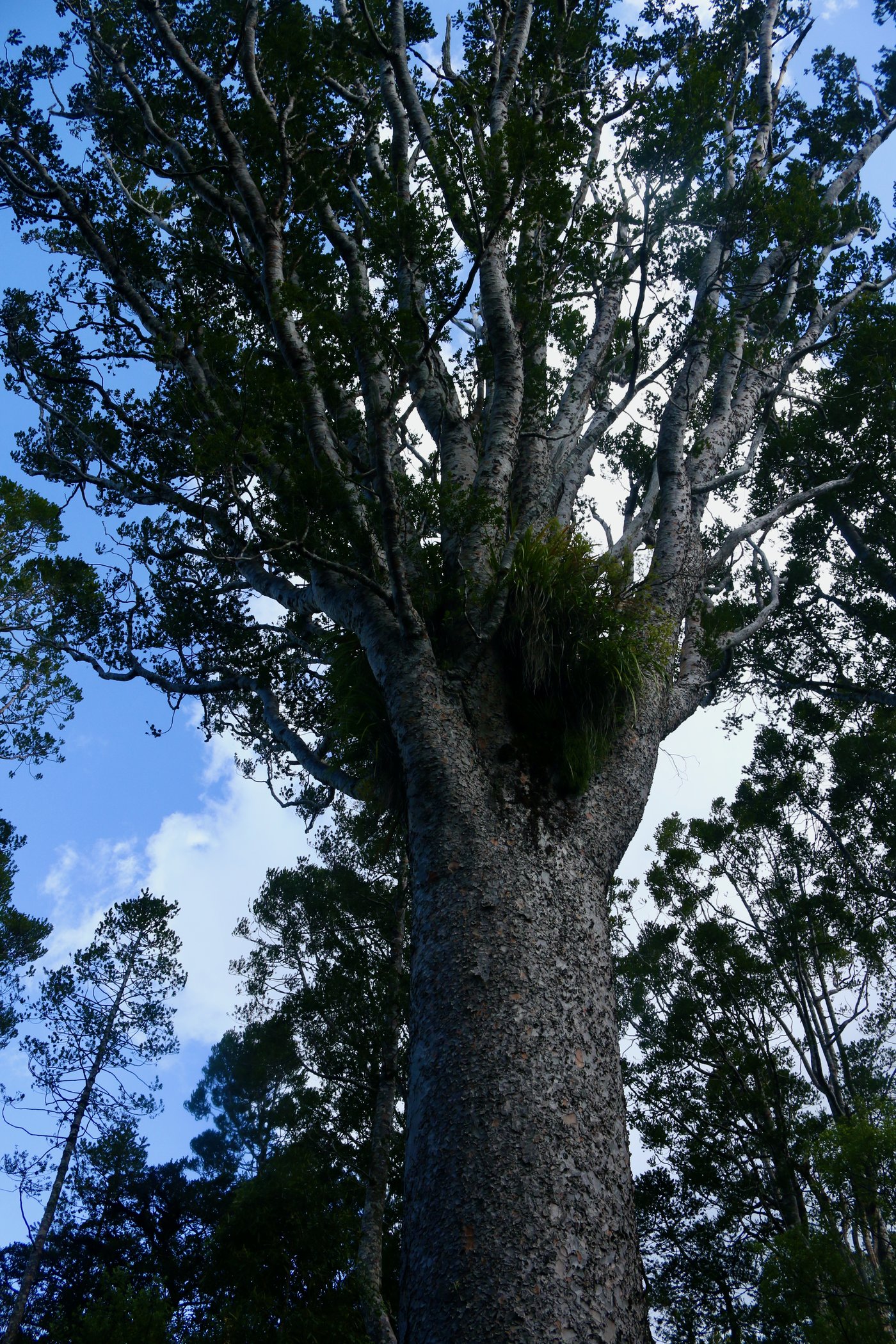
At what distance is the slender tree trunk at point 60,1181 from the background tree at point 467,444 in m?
8.09

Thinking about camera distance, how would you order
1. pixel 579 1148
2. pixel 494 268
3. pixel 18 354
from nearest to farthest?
pixel 579 1148
pixel 494 268
pixel 18 354

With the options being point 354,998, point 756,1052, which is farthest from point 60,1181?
point 756,1052

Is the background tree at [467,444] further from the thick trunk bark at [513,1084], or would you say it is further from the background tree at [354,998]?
the background tree at [354,998]

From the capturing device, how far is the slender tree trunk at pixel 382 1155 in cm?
636

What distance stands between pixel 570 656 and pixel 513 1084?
184 cm

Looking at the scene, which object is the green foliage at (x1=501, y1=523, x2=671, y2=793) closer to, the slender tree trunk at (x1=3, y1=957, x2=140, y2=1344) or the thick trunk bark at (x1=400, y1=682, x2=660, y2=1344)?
the thick trunk bark at (x1=400, y1=682, x2=660, y2=1344)

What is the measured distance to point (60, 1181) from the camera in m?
12.0

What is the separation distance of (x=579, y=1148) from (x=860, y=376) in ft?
28.2

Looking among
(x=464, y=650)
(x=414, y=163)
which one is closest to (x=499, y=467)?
(x=464, y=650)

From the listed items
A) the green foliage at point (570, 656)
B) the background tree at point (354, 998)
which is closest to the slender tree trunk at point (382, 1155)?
the background tree at point (354, 998)

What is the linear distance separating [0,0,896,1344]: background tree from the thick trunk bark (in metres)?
0.01

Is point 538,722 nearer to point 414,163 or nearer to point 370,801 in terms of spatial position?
point 370,801

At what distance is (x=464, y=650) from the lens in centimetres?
364

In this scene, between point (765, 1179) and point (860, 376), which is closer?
point (860, 376)
